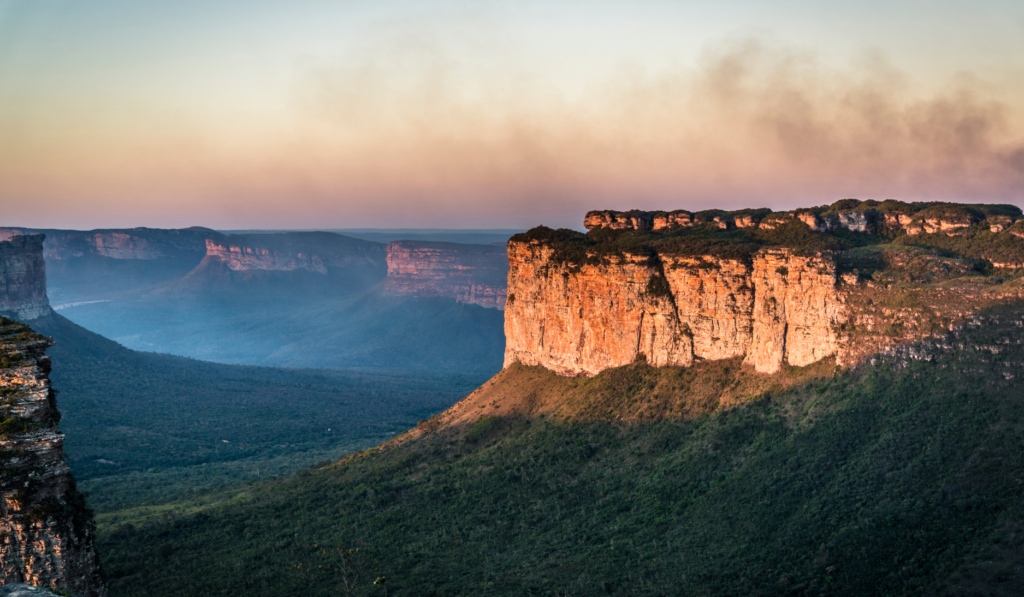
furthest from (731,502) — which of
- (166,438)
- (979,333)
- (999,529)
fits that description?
(166,438)

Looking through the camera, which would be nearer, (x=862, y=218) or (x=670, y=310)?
(x=670, y=310)

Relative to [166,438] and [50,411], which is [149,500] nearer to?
[166,438]

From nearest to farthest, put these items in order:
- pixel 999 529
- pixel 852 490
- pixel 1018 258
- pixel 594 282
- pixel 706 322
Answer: pixel 999 529
pixel 852 490
pixel 1018 258
pixel 706 322
pixel 594 282

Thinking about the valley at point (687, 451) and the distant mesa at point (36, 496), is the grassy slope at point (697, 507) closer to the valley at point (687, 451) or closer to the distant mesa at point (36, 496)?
the valley at point (687, 451)

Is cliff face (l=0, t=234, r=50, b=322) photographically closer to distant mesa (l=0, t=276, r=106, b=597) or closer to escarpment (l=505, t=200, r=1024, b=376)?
escarpment (l=505, t=200, r=1024, b=376)

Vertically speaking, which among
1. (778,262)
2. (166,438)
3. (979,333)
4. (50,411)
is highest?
(778,262)

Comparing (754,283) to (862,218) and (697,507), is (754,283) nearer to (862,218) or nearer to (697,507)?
(862,218)

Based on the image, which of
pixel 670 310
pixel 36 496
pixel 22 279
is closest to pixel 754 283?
pixel 670 310
